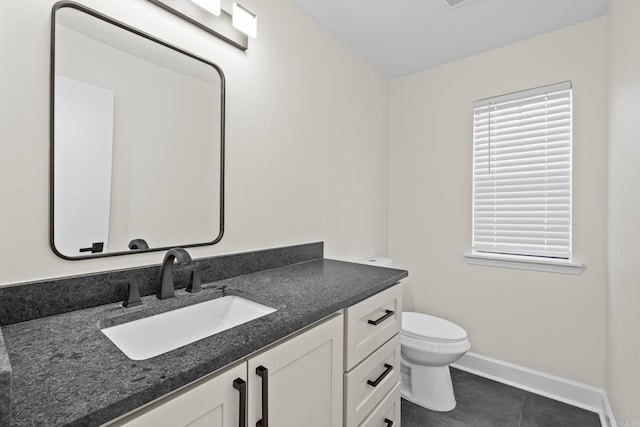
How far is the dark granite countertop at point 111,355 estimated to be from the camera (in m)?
0.52

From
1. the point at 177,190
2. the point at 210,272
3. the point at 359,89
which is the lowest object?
the point at 210,272

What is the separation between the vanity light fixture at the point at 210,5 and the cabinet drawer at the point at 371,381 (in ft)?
5.15

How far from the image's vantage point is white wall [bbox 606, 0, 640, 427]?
1235mm

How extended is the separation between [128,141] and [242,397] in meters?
0.95

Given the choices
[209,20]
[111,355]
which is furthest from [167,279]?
[209,20]

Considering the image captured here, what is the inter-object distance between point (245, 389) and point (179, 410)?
0.16 meters

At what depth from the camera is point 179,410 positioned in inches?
24.7

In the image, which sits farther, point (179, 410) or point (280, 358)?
point (280, 358)

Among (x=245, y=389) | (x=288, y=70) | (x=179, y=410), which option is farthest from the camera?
(x=288, y=70)

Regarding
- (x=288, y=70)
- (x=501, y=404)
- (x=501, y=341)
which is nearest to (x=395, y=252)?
(x=501, y=341)

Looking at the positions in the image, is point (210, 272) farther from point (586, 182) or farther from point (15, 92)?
point (586, 182)

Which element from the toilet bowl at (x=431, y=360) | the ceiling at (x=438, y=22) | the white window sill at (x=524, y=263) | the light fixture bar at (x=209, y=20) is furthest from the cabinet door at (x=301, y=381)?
the ceiling at (x=438, y=22)

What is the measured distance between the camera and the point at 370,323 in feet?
4.20

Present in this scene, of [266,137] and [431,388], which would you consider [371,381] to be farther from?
[266,137]
